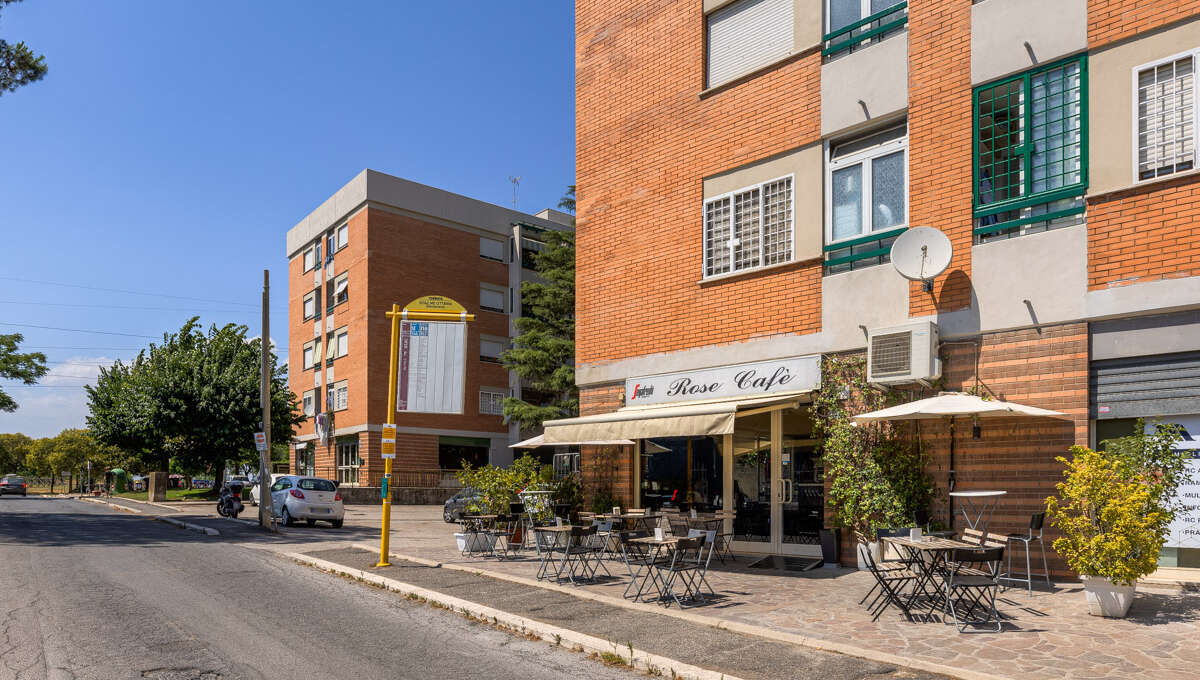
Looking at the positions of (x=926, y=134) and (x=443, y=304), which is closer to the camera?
(x=926, y=134)

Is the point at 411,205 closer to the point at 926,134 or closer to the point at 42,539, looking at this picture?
the point at 42,539

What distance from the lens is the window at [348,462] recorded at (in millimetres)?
39031

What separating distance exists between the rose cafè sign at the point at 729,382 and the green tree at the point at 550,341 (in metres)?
14.5

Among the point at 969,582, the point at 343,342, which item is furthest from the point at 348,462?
the point at 969,582

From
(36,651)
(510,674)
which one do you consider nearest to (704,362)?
(510,674)

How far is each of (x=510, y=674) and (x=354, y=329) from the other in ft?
115

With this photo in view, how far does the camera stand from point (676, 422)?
38.1 ft

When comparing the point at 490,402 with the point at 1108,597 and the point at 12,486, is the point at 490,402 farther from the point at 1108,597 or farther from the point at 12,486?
the point at 12,486

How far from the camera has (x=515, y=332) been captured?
1679 inches

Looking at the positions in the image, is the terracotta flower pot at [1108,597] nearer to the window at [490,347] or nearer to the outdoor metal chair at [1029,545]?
the outdoor metal chair at [1029,545]

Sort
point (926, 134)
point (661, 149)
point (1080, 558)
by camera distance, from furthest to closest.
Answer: point (661, 149)
point (926, 134)
point (1080, 558)

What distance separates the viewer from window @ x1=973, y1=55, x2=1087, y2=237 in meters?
9.85

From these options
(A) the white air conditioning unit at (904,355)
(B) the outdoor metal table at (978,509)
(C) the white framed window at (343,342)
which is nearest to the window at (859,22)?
(A) the white air conditioning unit at (904,355)

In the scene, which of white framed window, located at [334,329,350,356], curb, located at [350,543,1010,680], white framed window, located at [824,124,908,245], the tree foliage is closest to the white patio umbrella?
the tree foliage
